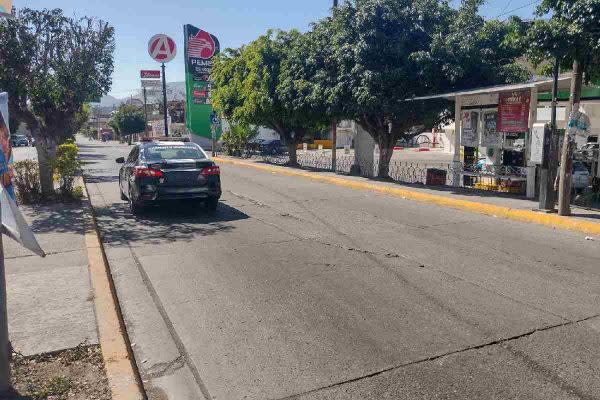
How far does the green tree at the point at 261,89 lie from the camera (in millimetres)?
23234

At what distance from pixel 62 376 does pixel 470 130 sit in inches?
569

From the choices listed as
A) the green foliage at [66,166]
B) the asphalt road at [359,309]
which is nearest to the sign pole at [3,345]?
the asphalt road at [359,309]

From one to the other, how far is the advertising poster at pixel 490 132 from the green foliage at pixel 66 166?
37.0ft

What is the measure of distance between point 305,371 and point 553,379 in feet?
6.07

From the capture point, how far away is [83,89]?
467 inches

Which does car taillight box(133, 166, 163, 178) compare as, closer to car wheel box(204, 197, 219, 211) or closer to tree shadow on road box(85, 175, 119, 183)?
car wheel box(204, 197, 219, 211)

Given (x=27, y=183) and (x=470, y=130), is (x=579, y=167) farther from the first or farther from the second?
(x=27, y=183)

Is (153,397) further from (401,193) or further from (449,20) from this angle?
(449,20)

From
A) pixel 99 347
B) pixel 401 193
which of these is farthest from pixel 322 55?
pixel 99 347

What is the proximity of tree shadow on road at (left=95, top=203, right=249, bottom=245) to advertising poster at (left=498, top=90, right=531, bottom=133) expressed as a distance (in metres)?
7.73

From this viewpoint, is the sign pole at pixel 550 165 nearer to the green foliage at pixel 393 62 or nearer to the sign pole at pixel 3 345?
the green foliage at pixel 393 62

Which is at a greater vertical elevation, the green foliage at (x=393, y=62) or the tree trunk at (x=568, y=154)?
the green foliage at (x=393, y=62)

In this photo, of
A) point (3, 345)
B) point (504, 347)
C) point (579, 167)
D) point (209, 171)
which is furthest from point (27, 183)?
point (579, 167)

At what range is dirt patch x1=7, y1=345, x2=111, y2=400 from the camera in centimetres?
352
